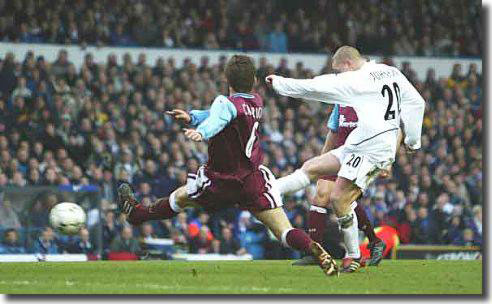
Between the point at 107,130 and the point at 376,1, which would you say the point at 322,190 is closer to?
the point at 107,130

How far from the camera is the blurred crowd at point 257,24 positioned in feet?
72.6

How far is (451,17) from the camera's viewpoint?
26750mm

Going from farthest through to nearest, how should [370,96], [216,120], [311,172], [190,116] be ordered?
1. [311,172]
2. [370,96]
3. [190,116]
4. [216,120]

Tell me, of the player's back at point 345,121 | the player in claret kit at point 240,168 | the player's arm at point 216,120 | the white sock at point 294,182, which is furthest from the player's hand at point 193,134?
the player's back at point 345,121

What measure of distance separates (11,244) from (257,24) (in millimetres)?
9741

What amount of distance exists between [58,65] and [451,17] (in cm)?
977

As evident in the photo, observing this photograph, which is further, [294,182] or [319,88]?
[294,182]

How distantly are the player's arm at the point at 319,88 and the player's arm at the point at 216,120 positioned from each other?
59 centimetres

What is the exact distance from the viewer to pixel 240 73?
10633 mm

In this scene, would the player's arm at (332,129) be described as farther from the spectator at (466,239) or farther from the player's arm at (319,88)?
the spectator at (466,239)

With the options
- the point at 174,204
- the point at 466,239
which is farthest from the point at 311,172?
the point at 466,239

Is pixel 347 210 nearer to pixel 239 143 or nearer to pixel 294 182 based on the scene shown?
pixel 294 182

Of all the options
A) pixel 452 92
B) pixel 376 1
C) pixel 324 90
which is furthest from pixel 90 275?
pixel 376 1

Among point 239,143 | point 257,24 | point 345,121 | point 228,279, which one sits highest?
point 257,24
